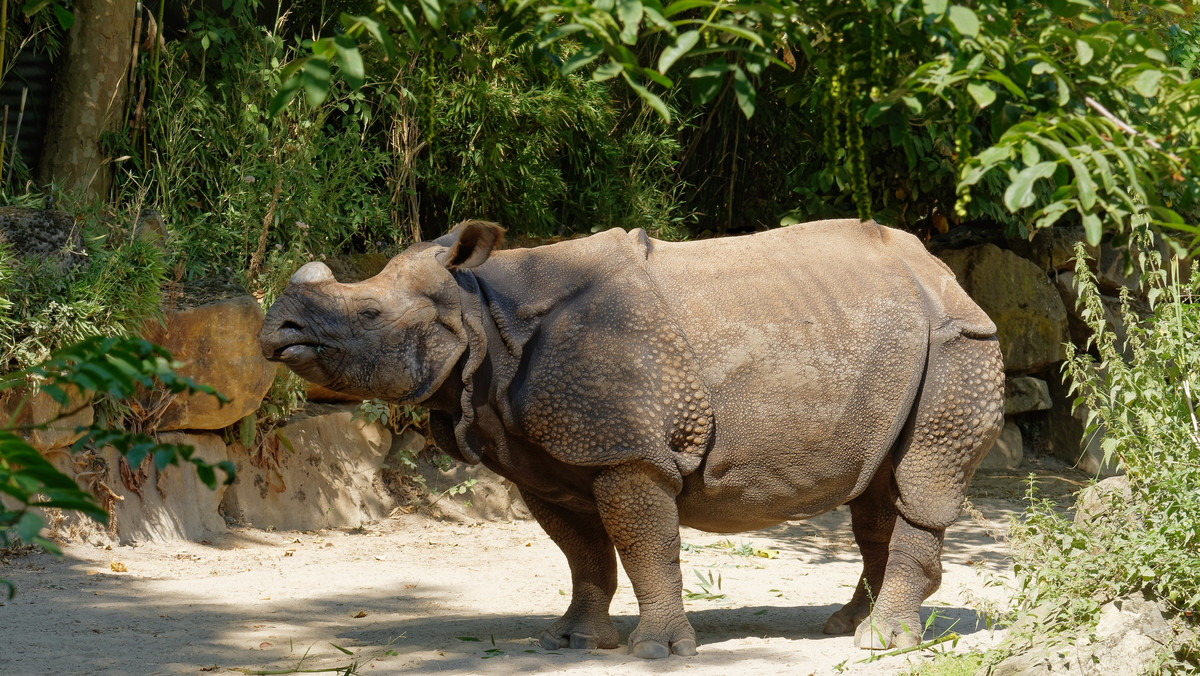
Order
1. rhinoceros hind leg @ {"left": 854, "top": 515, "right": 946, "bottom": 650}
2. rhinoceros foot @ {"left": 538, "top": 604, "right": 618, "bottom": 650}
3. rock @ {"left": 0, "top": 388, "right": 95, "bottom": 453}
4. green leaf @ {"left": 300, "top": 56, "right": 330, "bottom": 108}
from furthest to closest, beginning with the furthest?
rock @ {"left": 0, "top": 388, "right": 95, "bottom": 453}, rhinoceros foot @ {"left": 538, "top": 604, "right": 618, "bottom": 650}, rhinoceros hind leg @ {"left": 854, "top": 515, "right": 946, "bottom": 650}, green leaf @ {"left": 300, "top": 56, "right": 330, "bottom": 108}

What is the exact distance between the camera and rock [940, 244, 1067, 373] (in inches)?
468

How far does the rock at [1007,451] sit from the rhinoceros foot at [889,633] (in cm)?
693

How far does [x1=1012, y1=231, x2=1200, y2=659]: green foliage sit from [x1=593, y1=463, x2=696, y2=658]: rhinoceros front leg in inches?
53.6

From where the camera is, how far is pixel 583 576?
18.0 ft

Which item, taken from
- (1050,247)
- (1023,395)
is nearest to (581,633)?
(1023,395)

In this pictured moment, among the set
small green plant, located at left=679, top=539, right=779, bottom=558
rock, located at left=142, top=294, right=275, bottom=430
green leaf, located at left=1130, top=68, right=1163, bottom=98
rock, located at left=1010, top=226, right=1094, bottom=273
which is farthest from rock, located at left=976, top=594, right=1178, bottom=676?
rock, located at left=1010, top=226, right=1094, bottom=273

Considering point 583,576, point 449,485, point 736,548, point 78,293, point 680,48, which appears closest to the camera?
point 680,48

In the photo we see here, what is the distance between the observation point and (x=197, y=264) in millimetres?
8250

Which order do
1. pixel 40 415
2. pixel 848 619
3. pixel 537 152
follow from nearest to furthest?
pixel 848 619 → pixel 40 415 → pixel 537 152

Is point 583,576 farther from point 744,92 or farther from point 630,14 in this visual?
point 630,14

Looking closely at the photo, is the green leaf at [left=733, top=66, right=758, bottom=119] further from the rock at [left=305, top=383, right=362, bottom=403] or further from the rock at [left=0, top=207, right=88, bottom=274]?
the rock at [left=305, top=383, right=362, bottom=403]

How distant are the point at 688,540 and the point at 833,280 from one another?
3864mm

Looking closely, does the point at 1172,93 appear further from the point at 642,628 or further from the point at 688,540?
the point at 688,540

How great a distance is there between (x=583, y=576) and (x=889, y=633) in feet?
4.40
